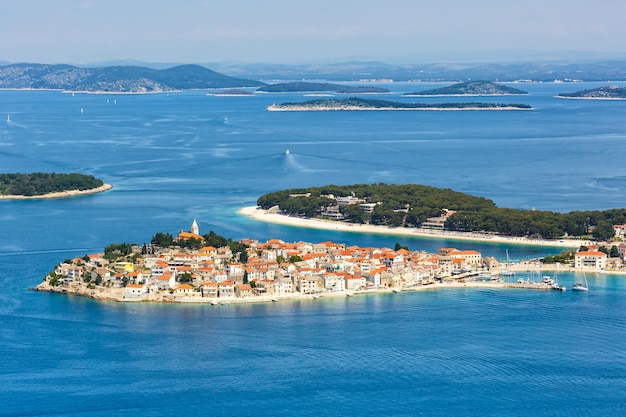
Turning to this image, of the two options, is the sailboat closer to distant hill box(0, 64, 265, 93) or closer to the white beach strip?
the white beach strip

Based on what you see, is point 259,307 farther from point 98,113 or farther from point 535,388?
point 98,113

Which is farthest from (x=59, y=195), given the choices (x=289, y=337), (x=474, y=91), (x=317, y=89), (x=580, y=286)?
(x=317, y=89)

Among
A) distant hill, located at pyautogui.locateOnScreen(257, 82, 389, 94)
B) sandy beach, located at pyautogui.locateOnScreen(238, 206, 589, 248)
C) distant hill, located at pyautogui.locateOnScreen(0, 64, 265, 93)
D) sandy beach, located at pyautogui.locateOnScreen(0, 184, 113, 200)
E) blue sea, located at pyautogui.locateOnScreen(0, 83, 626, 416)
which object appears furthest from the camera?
distant hill, located at pyautogui.locateOnScreen(0, 64, 265, 93)

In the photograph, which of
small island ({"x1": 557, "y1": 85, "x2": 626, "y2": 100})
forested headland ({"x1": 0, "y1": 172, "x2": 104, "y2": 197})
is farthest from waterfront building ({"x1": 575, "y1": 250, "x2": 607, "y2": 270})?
small island ({"x1": 557, "y1": 85, "x2": 626, "y2": 100})

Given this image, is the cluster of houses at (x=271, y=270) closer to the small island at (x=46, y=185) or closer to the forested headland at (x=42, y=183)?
the small island at (x=46, y=185)

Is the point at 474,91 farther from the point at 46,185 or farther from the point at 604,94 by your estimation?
the point at 46,185

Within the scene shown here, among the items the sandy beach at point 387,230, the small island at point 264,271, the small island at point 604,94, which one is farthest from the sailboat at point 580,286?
the small island at point 604,94
